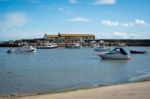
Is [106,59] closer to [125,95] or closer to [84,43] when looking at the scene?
[125,95]

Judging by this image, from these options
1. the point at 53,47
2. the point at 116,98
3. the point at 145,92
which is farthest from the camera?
the point at 53,47

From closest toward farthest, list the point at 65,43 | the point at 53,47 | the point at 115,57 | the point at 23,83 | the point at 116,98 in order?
1. the point at 116,98
2. the point at 23,83
3. the point at 115,57
4. the point at 53,47
5. the point at 65,43

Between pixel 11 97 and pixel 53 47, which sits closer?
pixel 11 97

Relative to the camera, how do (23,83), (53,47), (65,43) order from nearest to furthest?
(23,83)
(53,47)
(65,43)

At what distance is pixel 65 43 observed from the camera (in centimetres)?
19288

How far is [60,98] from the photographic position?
1678 cm

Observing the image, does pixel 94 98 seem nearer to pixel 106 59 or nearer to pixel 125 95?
pixel 125 95

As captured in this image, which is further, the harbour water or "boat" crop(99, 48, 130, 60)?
"boat" crop(99, 48, 130, 60)

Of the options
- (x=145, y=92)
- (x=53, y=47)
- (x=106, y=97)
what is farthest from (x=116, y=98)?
(x=53, y=47)

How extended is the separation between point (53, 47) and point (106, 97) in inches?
6168

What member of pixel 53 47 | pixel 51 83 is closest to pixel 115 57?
pixel 51 83

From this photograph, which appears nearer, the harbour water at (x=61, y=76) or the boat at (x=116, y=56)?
the harbour water at (x=61, y=76)

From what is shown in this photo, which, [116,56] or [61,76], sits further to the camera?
[116,56]

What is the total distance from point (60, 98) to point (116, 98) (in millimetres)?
2641
